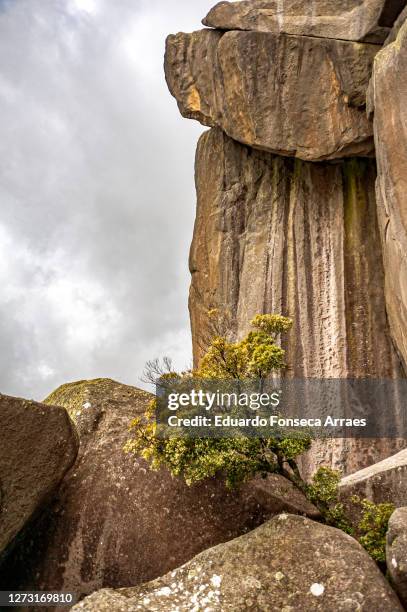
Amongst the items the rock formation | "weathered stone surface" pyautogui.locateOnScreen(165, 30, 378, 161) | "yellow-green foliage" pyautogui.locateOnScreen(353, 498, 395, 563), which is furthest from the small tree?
"weathered stone surface" pyautogui.locateOnScreen(165, 30, 378, 161)

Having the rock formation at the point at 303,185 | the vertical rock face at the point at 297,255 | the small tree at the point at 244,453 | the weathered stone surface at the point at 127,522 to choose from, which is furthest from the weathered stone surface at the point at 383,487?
the vertical rock face at the point at 297,255

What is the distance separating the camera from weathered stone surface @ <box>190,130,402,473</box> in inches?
835

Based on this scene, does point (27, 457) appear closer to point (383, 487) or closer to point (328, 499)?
point (328, 499)

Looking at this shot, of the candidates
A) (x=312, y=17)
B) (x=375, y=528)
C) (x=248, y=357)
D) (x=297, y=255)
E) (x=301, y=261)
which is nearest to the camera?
(x=375, y=528)

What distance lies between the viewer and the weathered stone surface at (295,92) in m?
21.5

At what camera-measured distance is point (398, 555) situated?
734 cm

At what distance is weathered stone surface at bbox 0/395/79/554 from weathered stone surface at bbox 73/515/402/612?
2.50 meters

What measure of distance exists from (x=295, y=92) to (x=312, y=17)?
274cm

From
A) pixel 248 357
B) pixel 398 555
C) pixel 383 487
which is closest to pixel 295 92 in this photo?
pixel 248 357

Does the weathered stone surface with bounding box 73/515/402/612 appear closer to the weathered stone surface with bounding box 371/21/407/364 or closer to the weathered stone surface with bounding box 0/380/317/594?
the weathered stone surface with bounding box 0/380/317/594

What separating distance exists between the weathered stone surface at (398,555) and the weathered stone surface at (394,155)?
11325 millimetres

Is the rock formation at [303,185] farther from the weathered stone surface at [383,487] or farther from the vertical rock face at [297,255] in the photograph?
the weathered stone surface at [383,487]

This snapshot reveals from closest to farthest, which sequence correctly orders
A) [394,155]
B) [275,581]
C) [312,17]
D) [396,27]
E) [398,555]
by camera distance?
[398,555], [275,581], [394,155], [396,27], [312,17]

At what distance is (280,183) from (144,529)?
17.3 meters
